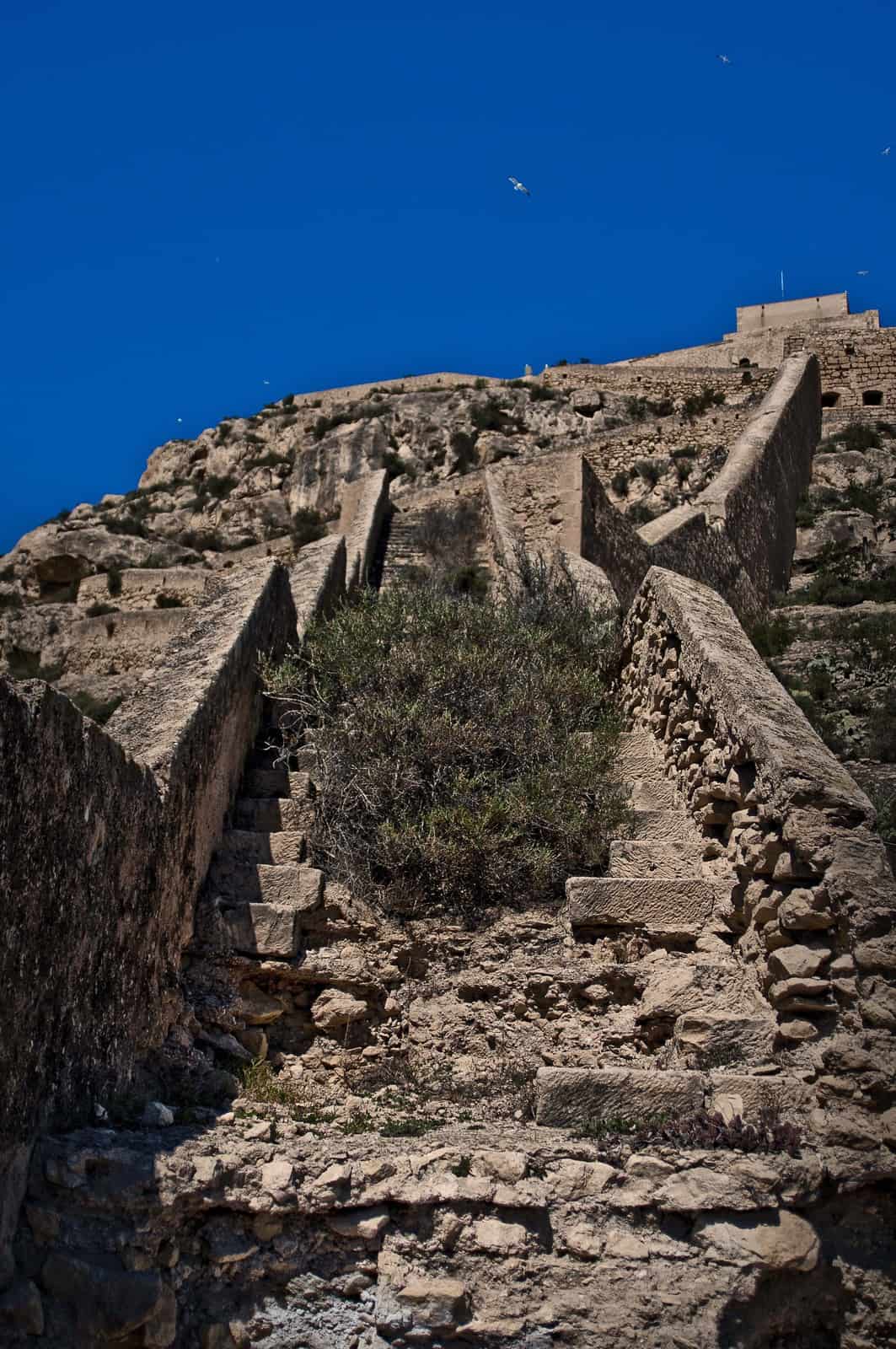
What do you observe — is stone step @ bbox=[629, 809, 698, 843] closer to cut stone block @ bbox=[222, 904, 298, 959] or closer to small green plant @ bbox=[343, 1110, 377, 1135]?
cut stone block @ bbox=[222, 904, 298, 959]

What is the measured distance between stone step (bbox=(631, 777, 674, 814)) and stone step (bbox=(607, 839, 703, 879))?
397mm

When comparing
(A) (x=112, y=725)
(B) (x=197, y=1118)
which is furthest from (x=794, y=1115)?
(A) (x=112, y=725)

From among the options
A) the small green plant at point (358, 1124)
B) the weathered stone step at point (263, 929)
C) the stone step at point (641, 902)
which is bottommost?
the small green plant at point (358, 1124)

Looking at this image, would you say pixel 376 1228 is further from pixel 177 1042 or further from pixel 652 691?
pixel 652 691

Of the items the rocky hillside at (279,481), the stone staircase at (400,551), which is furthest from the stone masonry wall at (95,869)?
the stone staircase at (400,551)

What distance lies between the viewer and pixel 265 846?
6.49 meters

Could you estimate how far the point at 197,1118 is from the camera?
4516 mm

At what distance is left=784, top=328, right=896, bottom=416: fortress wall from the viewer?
26.0 metres

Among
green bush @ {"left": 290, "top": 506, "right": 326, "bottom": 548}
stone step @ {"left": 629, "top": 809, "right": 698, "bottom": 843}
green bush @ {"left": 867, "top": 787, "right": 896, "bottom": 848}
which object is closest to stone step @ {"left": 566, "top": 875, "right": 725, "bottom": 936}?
stone step @ {"left": 629, "top": 809, "right": 698, "bottom": 843}

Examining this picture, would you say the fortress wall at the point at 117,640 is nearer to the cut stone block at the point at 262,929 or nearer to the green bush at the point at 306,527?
the green bush at the point at 306,527

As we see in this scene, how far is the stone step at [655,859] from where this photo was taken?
610cm

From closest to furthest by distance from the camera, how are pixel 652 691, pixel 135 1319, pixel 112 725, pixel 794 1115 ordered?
pixel 135 1319 → pixel 794 1115 → pixel 112 725 → pixel 652 691

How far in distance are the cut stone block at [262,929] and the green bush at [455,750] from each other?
1.48 ft

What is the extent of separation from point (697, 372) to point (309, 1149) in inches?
1198
